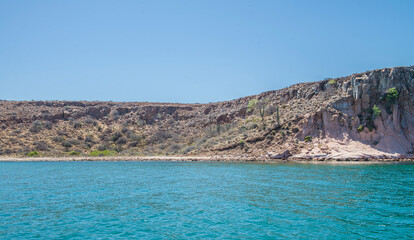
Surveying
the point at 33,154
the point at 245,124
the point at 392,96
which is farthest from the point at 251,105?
the point at 33,154

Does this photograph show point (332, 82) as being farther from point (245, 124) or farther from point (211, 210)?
point (211, 210)

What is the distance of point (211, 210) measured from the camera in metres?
13.4

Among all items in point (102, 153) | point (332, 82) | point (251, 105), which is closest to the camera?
point (332, 82)

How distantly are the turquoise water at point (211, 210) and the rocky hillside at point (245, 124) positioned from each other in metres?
25.7

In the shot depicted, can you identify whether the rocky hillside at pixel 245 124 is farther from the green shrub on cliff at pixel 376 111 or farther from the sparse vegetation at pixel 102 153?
the sparse vegetation at pixel 102 153

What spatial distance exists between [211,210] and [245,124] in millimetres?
47863

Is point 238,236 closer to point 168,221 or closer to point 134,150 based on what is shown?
point 168,221

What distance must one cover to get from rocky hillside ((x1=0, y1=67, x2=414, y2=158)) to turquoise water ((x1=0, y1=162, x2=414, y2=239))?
25740 millimetres

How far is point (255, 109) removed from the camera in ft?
213

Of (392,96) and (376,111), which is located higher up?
(392,96)

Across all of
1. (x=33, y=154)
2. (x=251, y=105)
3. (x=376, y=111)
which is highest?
(x=251, y=105)

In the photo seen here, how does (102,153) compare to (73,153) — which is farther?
(102,153)

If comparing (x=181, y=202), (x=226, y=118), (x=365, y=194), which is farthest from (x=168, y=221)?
(x=226, y=118)

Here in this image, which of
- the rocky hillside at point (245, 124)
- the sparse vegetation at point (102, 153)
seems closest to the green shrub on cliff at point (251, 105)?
the rocky hillside at point (245, 124)
